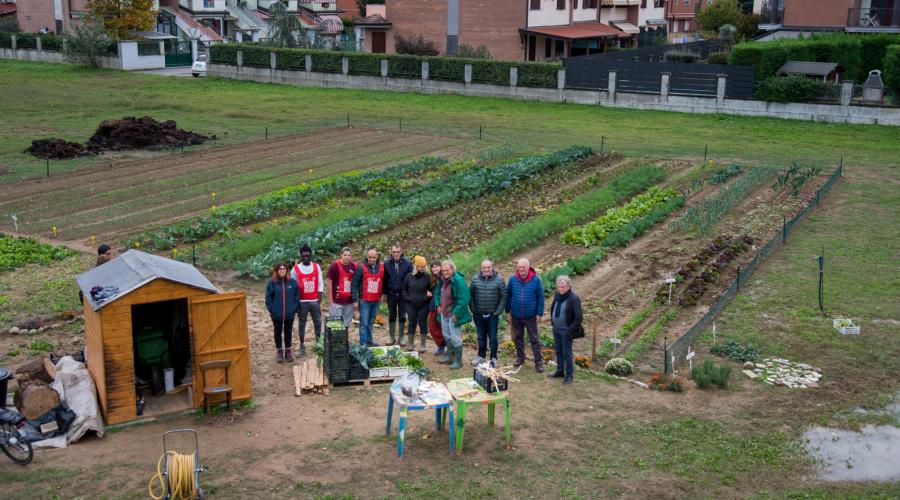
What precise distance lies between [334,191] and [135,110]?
21054mm

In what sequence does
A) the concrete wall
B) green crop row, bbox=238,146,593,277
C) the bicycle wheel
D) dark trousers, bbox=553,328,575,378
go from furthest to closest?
the concrete wall → green crop row, bbox=238,146,593,277 → dark trousers, bbox=553,328,575,378 → the bicycle wheel

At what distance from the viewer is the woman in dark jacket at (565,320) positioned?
14.1m

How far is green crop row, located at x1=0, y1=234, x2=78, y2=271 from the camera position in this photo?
67.0 ft

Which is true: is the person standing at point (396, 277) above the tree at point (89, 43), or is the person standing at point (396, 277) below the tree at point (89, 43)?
below

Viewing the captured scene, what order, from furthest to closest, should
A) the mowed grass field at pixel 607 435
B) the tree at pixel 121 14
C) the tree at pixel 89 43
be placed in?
the tree at pixel 121 14 < the tree at pixel 89 43 < the mowed grass field at pixel 607 435

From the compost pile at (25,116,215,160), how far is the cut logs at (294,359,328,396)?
21736 mm

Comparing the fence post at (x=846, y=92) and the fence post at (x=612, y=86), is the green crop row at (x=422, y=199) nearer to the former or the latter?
the fence post at (x=612, y=86)

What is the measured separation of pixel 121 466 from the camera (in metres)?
11.4

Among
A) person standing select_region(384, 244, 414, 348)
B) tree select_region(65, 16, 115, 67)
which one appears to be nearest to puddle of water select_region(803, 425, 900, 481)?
person standing select_region(384, 244, 414, 348)

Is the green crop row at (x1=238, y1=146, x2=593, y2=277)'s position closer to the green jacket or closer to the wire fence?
the green jacket

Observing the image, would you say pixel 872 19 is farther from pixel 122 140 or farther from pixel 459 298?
pixel 459 298

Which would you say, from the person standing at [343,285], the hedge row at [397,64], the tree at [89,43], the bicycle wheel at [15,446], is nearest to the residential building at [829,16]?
the hedge row at [397,64]

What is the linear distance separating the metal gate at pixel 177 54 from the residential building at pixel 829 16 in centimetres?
3891

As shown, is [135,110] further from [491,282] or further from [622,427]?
[622,427]
